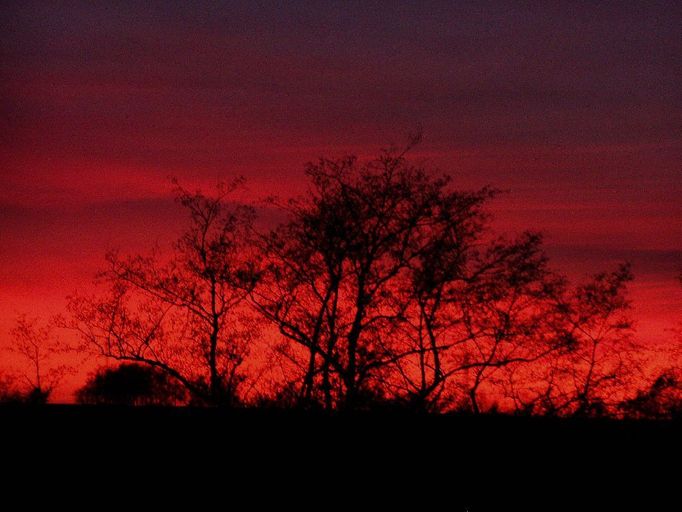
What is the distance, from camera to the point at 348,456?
12922mm

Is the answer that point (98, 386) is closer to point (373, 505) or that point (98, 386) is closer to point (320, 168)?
point (320, 168)

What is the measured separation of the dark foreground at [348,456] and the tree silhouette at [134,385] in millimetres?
12756

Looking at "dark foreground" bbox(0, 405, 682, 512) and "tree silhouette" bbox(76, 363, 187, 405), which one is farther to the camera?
"tree silhouette" bbox(76, 363, 187, 405)

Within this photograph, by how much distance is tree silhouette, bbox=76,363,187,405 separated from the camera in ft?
83.7

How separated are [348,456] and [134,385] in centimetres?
1743

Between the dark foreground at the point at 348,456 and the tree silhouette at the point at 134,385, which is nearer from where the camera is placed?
the dark foreground at the point at 348,456

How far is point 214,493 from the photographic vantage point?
12.2m

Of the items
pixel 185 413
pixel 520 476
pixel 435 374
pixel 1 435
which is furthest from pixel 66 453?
pixel 435 374

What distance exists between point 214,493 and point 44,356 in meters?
14.6

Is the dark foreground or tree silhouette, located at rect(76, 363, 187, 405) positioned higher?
tree silhouette, located at rect(76, 363, 187, 405)

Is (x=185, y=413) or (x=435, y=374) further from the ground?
(x=435, y=374)

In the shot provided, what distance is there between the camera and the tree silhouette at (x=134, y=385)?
83.7ft

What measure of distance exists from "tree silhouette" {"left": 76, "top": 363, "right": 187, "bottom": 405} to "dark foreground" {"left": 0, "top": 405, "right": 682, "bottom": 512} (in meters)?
12.8

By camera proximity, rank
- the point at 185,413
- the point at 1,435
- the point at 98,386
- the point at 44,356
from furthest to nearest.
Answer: the point at 98,386 → the point at 44,356 → the point at 185,413 → the point at 1,435
